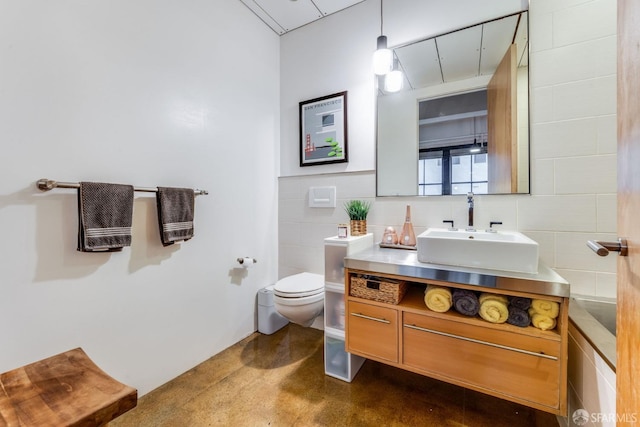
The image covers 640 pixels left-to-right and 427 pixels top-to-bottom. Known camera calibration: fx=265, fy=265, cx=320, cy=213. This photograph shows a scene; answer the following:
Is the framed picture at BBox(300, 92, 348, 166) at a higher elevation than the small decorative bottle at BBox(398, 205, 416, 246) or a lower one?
higher

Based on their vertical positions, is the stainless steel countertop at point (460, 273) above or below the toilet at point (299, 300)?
above

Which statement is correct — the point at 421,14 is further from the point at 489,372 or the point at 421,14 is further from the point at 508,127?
the point at 489,372

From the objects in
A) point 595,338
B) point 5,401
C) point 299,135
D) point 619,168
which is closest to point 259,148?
point 299,135

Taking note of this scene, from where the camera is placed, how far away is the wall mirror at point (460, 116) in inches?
62.6

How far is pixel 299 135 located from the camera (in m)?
2.35

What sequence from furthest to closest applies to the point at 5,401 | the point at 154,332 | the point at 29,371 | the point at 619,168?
the point at 154,332 < the point at 29,371 < the point at 5,401 < the point at 619,168

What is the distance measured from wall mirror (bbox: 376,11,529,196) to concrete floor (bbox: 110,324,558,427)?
3.95 ft

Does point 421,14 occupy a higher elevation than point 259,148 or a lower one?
higher

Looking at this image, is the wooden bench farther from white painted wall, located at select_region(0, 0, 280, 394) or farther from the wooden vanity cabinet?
the wooden vanity cabinet

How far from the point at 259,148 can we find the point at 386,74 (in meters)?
1.14

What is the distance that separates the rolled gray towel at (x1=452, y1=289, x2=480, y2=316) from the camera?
124 centimetres

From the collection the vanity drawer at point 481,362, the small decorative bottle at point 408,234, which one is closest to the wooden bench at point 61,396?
the vanity drawer at point 481,362

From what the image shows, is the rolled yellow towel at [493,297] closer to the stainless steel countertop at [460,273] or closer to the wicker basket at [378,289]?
the stainless steel countertop at [460,273]

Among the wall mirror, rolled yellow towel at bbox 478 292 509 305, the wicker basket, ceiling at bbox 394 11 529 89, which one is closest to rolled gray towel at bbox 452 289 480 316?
rolled yellow towel at bbox 478 292 509 305
